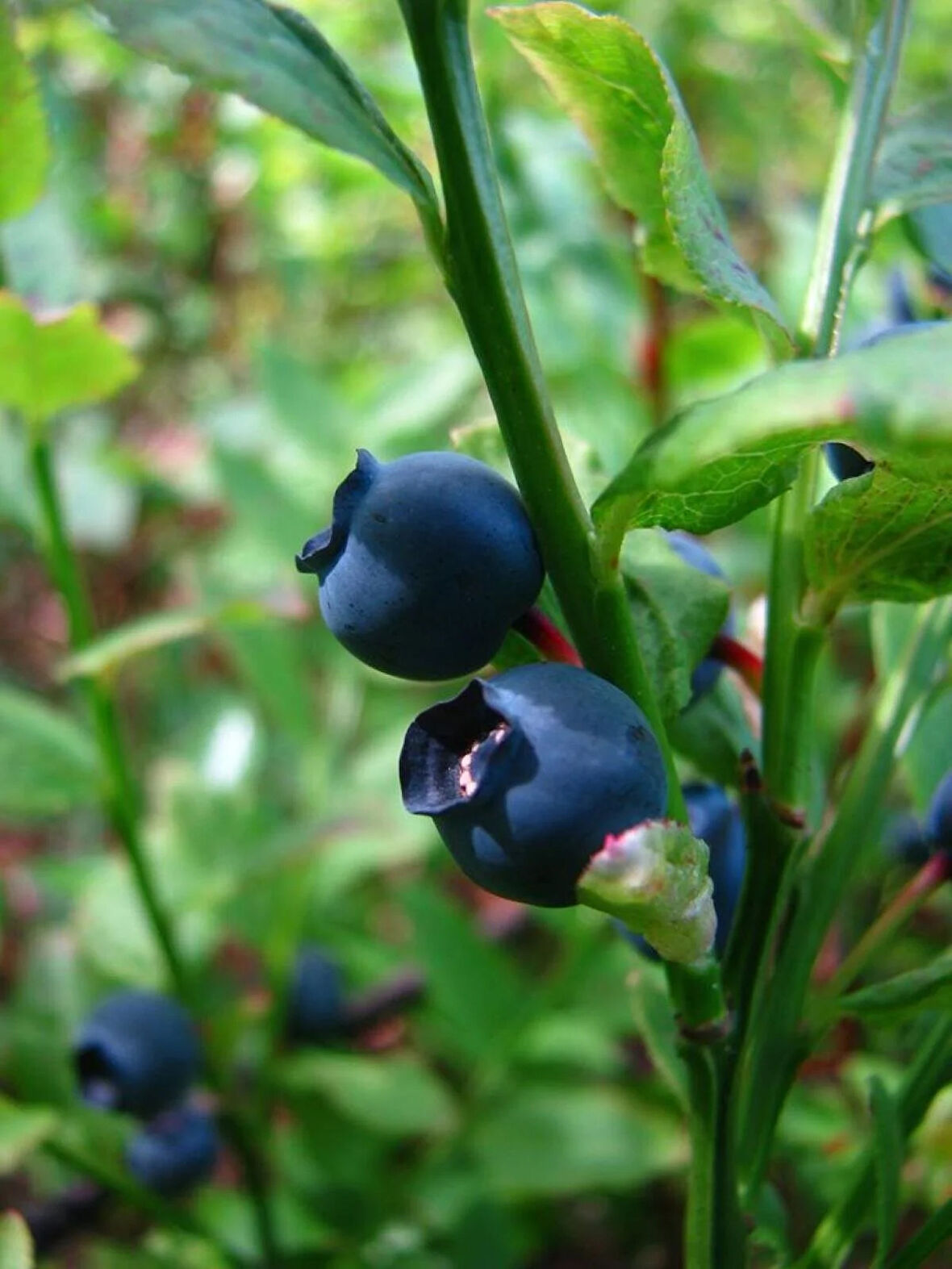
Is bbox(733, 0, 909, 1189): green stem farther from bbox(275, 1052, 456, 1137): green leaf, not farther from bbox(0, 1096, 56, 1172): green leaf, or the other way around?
bbox(275, 1052, 456, 1137): green leaf

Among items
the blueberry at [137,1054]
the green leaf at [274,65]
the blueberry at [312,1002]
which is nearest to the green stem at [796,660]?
the green leaf at [274,65]

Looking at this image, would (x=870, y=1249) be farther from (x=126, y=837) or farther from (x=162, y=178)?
(x=162, y=178)

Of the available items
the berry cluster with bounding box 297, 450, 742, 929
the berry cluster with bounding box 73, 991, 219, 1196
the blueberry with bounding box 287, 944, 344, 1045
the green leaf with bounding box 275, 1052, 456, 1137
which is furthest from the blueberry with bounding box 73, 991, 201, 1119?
the berry cluster with bounding box 297, 450, 742, 929

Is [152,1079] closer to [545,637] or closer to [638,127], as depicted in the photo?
[545,637]

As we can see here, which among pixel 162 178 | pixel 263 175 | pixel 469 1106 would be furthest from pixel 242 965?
pixel 162 178

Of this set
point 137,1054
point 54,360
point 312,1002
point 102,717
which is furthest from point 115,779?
point 312,1002

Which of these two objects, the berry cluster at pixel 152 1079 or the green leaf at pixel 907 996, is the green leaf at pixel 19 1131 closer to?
the berry cluster at pixel 152 1079
